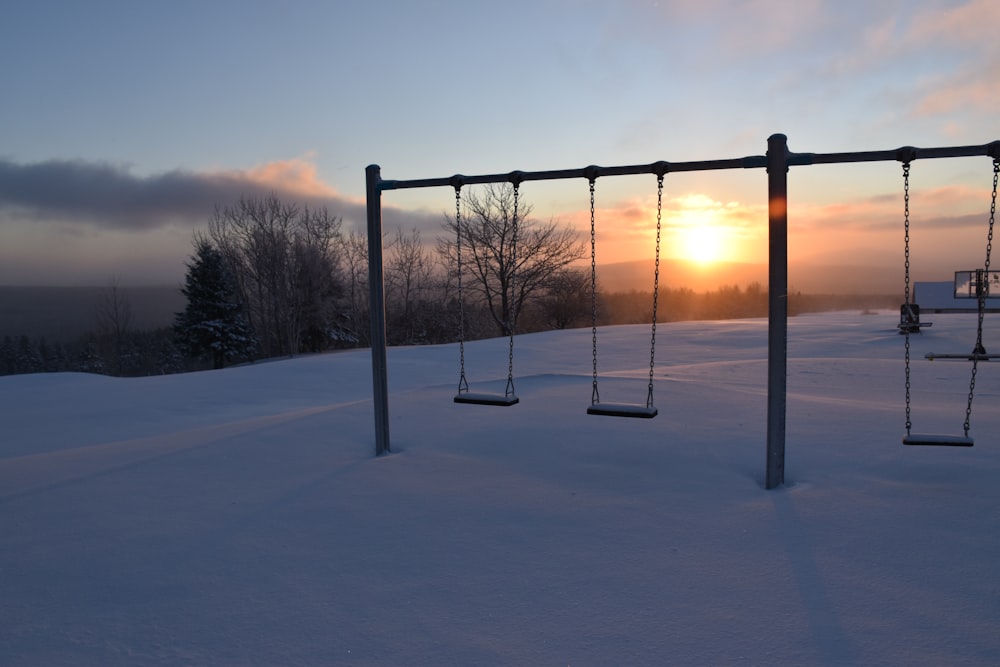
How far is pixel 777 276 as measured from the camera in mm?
4125

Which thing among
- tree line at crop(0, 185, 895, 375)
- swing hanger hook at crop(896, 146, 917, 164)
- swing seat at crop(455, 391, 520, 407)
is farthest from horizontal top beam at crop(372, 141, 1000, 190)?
tree line at crop(0, 185, 895, 375)

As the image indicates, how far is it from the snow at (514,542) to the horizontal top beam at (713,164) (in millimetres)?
2227

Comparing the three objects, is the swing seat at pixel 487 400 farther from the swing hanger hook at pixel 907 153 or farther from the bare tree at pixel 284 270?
the bare tree at pixel 284 270

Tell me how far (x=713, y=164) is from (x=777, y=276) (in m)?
0.99

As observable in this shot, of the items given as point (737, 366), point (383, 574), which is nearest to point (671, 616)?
point (383, 574)

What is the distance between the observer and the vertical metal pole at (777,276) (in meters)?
4.07

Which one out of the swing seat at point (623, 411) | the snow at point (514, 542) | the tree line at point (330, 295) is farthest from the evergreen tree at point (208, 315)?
the swing seat at point (623, 411)

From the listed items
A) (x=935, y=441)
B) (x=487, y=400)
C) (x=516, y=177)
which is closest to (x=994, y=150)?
(x=935, y=441)

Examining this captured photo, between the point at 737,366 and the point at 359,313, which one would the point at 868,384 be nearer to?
the point at 737,366

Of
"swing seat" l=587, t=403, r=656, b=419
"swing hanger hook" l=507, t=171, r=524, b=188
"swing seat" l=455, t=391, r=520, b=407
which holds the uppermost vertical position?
"swing hanger hook" l=507, t=171, r=524, b=188

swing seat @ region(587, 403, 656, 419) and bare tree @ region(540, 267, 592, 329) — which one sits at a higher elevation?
bare tree @ region(540, 267, 592, 329)

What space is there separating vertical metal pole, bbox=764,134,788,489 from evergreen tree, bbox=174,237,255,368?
1359 inches

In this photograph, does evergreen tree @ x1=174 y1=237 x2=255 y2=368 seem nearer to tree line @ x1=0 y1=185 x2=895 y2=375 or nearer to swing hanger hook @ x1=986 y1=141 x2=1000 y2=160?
tree line @ x1=0 y1=185 x2=895 y2=375

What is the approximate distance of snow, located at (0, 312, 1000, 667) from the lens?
241cm
